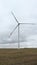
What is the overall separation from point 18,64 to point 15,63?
3.87 feet

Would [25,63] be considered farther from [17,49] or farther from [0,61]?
[17,49]

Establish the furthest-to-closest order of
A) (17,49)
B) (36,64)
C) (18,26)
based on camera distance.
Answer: (17,49)
(18,26)
(36,64)

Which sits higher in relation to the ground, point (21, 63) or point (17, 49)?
point (21, 63)

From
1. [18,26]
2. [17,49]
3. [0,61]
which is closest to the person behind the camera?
[0,61]

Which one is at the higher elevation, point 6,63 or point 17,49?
point 6,63

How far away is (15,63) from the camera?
46.5m

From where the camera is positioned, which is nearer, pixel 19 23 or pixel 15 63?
pixel 15 63

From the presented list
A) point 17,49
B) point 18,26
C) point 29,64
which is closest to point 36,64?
point 29,64

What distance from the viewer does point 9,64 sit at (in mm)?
44844

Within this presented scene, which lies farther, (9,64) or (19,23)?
(19,23)

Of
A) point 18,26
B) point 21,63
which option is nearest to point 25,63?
point 21,63

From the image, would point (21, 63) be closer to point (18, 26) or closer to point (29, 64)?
point (29, 64)

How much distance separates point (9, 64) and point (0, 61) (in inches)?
135

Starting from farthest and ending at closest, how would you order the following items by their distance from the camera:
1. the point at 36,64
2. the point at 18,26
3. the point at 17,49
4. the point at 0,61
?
1. the point at 17,49
2. the point at 18,26
3. the point at 0,61
4. the point at 36,64
